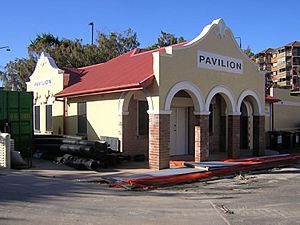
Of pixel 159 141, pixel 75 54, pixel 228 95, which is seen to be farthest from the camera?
pixel 75 54

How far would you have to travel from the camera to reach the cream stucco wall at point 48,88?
1897cm

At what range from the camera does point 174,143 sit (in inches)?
642

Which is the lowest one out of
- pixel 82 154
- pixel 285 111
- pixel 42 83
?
pixel 82 154

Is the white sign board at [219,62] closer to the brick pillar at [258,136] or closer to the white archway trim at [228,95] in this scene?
the white archway trim at [228,95]

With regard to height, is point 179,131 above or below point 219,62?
below

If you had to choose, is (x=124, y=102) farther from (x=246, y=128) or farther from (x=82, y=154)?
(x=246, y=128)

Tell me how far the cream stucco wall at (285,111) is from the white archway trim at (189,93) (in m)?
11.0

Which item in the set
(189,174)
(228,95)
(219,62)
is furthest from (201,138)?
(219,62)

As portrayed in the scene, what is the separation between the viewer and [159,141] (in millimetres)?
12281

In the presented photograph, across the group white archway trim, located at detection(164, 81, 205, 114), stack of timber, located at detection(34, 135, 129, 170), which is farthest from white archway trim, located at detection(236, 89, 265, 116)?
stack of timber, located at detection(34, 135, 129, 170)

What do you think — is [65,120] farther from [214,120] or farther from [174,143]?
[214,120]

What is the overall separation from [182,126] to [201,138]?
3.05m

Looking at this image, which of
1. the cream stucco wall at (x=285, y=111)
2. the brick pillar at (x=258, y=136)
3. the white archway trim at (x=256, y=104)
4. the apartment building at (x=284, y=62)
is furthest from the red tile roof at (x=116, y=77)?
the apartment building at (x=284, y=62)

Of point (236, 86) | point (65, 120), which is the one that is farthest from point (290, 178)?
point (65, 120)
